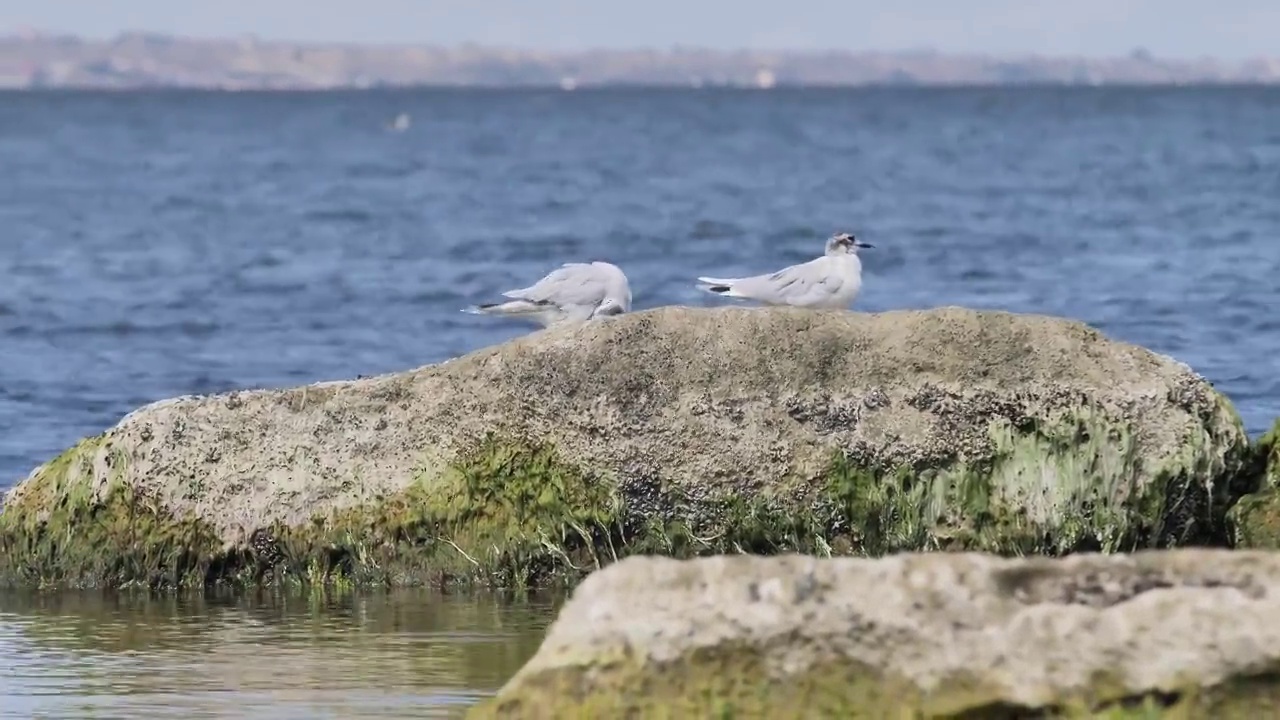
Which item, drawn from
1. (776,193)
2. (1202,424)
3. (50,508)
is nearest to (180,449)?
(50,508)

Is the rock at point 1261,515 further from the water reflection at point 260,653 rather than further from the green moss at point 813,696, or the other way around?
the green moss at point 813,696

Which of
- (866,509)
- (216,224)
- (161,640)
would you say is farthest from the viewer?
(216,224)

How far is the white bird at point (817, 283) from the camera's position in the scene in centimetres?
1081

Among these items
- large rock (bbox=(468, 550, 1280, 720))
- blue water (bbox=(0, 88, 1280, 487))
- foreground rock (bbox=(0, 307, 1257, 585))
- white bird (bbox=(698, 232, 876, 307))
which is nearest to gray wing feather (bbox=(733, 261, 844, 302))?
white bird (bbox=(698, 232, 876, 307))

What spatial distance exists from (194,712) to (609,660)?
1.81 metres

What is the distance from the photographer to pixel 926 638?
4789 millimetres

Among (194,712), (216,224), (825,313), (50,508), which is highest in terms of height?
(216,224)

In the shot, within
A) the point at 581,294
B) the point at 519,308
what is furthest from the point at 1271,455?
the point at 519,308

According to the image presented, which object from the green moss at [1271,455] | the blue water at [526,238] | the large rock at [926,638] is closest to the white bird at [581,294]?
the green moss at [1271,455]

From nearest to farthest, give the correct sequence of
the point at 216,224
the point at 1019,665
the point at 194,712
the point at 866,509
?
the point at 1019,665 → the point at 194,712 → the point at 866,509 → the point at 216,224

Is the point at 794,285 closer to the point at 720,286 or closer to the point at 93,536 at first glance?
the point at 720,286

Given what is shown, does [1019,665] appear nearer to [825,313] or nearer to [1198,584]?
[1198,584]

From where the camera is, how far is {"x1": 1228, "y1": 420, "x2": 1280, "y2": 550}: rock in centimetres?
830

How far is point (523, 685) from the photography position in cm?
506
